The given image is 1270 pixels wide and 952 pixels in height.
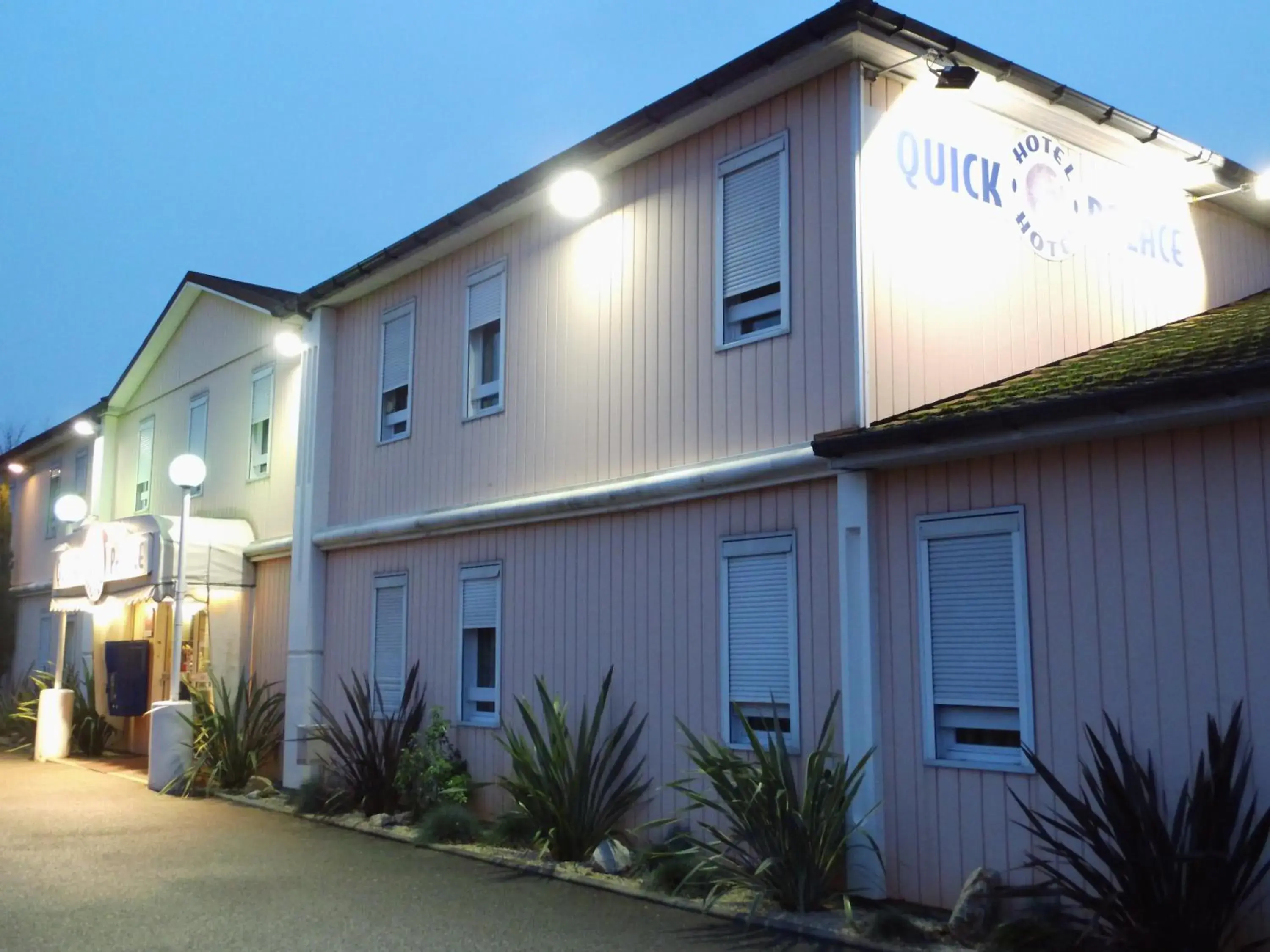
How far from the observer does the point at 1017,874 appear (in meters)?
7.41

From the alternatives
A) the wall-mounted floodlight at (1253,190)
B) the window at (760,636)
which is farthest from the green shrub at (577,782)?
the wall-mounted floodlight at (1253,190)

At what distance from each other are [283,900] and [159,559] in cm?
815

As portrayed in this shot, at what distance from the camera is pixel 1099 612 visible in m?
7.36

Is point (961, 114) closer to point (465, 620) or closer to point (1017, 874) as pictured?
point (1017, 874)

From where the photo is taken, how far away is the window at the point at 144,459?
21.1 m

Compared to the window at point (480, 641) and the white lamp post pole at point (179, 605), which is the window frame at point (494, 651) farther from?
the white lamp post pole at point (179, 605)

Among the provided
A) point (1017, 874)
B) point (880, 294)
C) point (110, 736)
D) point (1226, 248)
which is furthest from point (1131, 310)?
point (110, 736)

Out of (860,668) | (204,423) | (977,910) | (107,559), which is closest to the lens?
(977,910)

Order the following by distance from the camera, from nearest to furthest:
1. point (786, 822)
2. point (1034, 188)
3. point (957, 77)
→ point (786, 822)
point (957, 77)
point (1034, 188)

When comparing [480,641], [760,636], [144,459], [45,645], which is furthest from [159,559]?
[45,645]

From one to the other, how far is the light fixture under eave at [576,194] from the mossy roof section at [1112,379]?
3.81 meters

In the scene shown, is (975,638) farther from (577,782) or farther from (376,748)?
(376,748)

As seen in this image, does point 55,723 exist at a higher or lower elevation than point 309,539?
lower

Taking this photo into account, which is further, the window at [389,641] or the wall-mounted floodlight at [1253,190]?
the window at [389,641]
